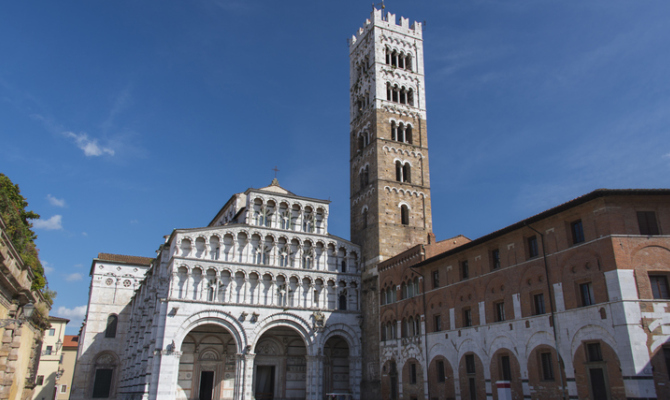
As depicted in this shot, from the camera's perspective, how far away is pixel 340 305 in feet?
140

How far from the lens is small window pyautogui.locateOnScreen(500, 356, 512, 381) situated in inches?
1037

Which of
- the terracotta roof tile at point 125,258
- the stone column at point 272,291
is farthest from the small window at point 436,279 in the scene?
the terracotta roof tile at point 125,258

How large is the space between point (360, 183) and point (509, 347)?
24.0m

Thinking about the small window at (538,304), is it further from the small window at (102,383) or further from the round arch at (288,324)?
the small window at (102,383)

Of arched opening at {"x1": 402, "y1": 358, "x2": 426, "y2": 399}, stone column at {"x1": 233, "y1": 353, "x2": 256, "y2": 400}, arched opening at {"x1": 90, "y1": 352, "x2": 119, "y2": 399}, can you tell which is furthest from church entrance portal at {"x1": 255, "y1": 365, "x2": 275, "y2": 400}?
arched opening at {"x1": 90, "y1": 352, "x2": 119, "y2": 399}

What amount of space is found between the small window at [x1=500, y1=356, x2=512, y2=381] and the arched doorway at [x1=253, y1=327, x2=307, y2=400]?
1915 cm

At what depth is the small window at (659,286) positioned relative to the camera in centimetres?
2122

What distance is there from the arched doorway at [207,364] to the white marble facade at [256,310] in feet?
0.25

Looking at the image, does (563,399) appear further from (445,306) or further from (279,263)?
(279,263)

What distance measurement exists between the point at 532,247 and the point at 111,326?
50.0m

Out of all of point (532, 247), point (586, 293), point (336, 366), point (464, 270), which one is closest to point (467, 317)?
point (464, 270)

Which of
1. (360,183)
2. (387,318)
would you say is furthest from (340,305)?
(360,183)

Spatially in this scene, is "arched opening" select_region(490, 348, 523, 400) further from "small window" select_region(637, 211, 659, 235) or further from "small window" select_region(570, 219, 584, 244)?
"small window" select_region(637, 211, 659, 235)

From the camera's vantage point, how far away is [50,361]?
6041 centimetres
